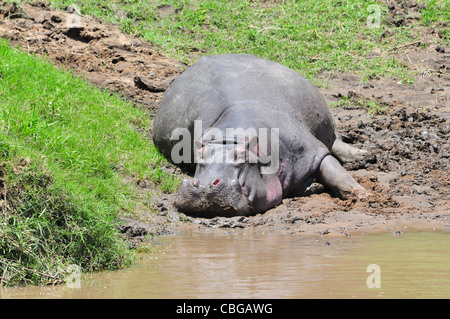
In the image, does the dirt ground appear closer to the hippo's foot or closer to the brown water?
the hippo's foot

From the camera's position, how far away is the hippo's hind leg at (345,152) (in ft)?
29.0

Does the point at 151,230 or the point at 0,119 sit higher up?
→ the point at 0,119

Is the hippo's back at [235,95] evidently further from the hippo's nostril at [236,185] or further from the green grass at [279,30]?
the green grass at [279,30]

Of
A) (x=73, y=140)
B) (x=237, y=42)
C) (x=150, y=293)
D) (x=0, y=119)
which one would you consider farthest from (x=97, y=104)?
(x=150, y=293)

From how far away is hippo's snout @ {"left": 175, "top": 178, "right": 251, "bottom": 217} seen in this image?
6.98 metres

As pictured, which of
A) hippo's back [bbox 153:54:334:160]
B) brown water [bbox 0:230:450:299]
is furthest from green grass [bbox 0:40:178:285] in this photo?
hippo's back [bbox 153:54:334:160]

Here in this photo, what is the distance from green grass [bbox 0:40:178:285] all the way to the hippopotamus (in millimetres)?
568

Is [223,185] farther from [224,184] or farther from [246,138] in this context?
[246,138]

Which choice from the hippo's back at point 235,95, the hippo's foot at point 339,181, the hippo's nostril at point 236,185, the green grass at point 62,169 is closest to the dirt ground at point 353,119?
the hippo's foot at point 339,181

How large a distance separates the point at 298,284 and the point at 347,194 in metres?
3.27

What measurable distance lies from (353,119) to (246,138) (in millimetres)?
3506

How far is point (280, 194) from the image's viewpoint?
7.50 meters

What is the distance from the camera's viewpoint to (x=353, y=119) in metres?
10.5

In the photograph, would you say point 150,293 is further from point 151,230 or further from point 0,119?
point 0,119
